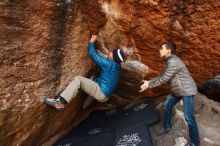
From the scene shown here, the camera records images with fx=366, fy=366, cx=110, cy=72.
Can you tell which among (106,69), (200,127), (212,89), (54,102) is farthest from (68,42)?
(212,89)

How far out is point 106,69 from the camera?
6.91 meters

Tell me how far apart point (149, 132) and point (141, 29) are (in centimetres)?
195

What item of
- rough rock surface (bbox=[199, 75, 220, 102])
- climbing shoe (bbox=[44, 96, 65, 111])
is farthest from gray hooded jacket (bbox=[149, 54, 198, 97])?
rough rock surface (bbox=[199, 75, 220, 102])

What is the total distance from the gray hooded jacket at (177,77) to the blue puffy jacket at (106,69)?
95 centimetres

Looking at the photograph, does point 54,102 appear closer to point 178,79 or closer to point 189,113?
point 178,79

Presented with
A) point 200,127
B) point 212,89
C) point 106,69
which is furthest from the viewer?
point 212,89

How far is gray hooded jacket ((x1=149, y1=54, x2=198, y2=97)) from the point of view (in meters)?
6.11

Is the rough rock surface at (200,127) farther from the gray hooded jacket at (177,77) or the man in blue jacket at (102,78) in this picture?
the man in blue jacket at (102,78)

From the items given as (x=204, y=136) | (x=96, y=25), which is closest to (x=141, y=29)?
(x=96, y=25)

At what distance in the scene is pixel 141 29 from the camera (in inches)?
260

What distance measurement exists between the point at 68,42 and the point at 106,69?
2.91 feet

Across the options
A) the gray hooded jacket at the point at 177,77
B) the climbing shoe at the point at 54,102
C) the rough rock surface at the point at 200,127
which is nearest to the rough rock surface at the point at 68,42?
the climbing shoe at the point at 54,102

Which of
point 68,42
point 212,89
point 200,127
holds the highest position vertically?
point 68,42

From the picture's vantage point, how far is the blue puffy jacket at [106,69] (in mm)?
6875
